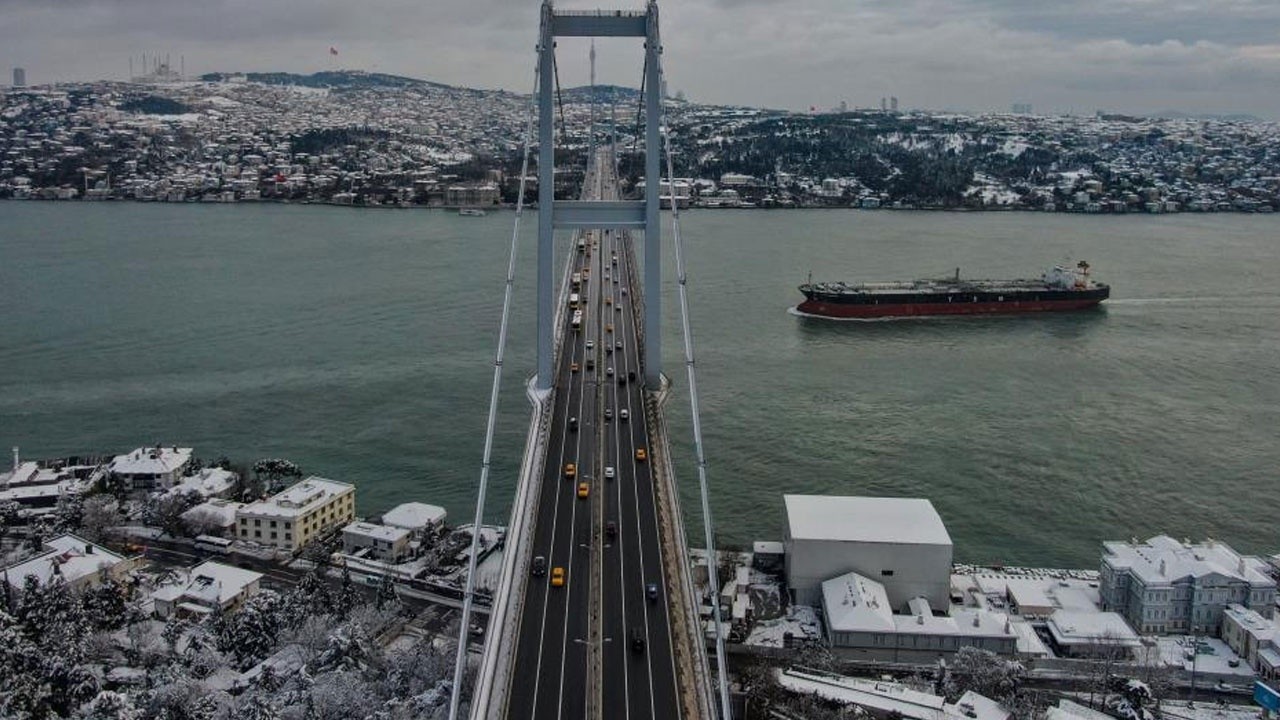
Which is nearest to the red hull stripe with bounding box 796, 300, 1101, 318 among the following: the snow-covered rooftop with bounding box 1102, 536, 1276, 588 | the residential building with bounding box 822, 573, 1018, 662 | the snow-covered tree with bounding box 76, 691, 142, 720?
the snow-covered rooftop with bounding box 1102, 536, 1276, 588

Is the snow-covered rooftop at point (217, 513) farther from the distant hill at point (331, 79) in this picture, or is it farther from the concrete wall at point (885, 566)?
the distant hill at point (331, 79)

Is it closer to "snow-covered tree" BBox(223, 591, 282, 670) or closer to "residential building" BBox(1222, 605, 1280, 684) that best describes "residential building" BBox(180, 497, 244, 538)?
"snow-covered tree" BBox(223, 591, 282, 670)

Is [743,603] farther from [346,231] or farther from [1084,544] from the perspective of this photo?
[346,231]

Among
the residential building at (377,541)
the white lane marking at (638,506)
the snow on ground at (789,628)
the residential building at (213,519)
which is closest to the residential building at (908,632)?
the snow on ground at (789,628)

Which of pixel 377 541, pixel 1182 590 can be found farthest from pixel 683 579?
pixel 1182 590

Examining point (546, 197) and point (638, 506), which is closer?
point (638, 506)

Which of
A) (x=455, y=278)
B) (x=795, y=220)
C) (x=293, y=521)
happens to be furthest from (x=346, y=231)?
(x=293, y=521)

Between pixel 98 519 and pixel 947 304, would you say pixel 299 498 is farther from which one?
pixel 947 304
